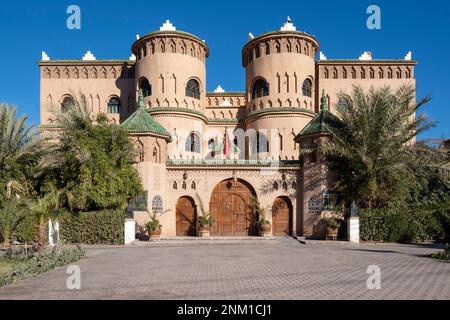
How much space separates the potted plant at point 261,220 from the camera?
21672mm

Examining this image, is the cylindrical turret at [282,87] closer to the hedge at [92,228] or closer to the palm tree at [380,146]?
the palm tree at [380,146]

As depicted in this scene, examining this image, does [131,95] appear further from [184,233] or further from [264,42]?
[184,233]

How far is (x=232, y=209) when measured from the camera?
74.9 ft

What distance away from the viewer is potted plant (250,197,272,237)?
21.7 metres

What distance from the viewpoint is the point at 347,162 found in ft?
65.1

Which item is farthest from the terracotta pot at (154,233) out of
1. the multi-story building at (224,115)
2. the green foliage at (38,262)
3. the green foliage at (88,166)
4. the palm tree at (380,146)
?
the palm tree at (380,146)

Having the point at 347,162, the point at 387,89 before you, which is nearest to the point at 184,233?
the point at 347,162

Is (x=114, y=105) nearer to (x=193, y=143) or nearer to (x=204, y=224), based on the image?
(x=193, y=143)

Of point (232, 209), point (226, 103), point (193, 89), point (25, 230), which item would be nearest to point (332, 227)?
point (232, 209)

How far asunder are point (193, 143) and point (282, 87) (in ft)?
26.3

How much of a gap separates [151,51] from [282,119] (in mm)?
11396

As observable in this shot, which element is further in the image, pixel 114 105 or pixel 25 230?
pixel 114 105

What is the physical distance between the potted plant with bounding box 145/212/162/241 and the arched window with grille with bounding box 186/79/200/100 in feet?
37.7

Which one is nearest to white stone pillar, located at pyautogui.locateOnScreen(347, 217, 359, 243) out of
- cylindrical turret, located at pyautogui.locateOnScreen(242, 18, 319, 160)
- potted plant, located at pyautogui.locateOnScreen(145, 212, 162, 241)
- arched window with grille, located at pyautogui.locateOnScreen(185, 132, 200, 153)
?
cylindrical turret, located at pyautogui.locateOnScreen(242, 18, 319, 160)
